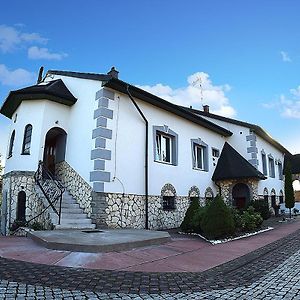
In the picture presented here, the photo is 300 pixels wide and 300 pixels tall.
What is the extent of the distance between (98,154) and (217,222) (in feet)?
14.5

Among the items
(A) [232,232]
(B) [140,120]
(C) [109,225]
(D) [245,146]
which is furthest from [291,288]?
(D) [245,146]

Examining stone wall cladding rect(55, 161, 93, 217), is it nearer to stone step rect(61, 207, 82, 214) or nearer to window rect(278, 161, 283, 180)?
stone step rect(61, 207, 82, 214)

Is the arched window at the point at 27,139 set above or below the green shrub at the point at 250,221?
above

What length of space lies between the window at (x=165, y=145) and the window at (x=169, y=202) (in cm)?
153

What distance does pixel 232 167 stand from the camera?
15.5 metres

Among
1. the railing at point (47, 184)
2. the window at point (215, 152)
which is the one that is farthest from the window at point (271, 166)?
the railing at point (47, 184)

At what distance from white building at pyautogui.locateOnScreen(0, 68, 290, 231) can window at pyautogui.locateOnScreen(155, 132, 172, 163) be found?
46 millimetres

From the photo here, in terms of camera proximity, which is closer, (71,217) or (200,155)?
(71,217)

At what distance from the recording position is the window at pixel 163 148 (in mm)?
12027

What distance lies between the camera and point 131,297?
11.2 ft

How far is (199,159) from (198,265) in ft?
33.3

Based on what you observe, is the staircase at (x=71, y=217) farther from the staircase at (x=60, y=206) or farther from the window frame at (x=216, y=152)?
the window frame at (x=216, y=152)

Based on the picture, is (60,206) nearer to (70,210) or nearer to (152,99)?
(70,210)

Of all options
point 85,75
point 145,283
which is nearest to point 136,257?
point 145,283
